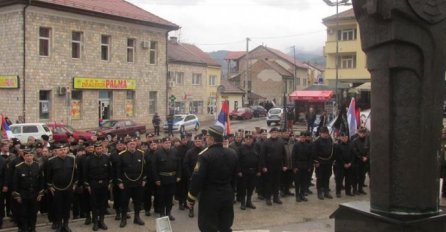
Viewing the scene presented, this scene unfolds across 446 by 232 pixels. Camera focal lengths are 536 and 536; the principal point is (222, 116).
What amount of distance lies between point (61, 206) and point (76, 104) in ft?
87.4

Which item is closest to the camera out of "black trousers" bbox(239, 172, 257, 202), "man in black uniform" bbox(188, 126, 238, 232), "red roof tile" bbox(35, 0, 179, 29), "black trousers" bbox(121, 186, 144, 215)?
"man in black uniform" bbox(188, 126, 238, 232)

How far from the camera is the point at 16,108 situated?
3266 cm

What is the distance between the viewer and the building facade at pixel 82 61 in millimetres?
32562

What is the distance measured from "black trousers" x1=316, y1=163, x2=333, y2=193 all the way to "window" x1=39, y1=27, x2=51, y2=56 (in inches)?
957

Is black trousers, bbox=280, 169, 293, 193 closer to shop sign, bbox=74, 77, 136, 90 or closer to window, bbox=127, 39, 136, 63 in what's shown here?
shop sign, bbox=74, 77, 136, 90

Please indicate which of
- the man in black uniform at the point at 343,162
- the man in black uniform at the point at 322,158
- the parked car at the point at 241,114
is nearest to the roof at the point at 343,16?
the parked car at the point at 241,114

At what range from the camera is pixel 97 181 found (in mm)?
10766

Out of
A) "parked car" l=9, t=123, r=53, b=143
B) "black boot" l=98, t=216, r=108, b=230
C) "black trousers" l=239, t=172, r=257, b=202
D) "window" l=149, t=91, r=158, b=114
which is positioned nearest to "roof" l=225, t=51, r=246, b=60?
"window" l=149, t=91, r=158, b=114

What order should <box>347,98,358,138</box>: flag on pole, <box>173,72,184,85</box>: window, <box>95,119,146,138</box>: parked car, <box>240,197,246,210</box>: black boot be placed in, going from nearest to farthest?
1. <box>240,197,246,210</box>: black boot
2. <box>347,98,358,138</box>: flag on pole
3. <box>95,119,146,138</box>: parked car
4. <box>173,72,184,85</box>: window

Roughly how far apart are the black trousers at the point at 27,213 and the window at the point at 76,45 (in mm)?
26728

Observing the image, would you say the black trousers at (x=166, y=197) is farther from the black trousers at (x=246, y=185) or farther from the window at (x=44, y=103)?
the window at (x=44, y=103)

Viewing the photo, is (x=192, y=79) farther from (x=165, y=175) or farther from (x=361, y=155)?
(x=165, y=175)

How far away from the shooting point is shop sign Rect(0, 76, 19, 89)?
1275 inches

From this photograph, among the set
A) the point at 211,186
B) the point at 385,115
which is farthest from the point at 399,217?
the point at 211,186
